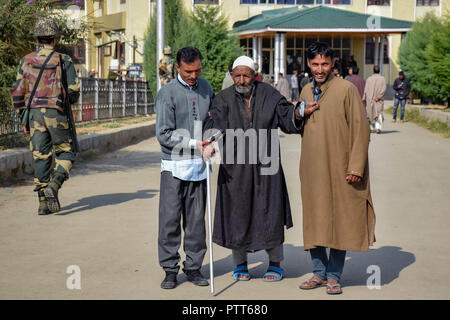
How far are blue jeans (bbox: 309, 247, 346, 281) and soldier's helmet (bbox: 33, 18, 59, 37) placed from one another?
4081 mm

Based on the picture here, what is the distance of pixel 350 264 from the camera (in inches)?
232

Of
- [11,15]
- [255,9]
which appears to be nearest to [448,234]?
[11,15]

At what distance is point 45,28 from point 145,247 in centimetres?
280

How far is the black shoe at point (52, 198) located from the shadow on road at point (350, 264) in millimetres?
2427

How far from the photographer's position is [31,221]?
24.5 feet

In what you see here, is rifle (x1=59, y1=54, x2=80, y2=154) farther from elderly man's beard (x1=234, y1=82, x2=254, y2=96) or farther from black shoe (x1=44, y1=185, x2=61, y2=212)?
elderly man's beard (x1=234, y1=82, x2=254, y2=96)

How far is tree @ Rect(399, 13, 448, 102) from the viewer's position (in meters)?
28.7

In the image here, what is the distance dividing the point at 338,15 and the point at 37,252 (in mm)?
37328

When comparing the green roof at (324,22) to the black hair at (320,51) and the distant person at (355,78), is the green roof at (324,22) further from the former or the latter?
the black hair at (320,51)

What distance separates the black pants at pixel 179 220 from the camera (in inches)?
205

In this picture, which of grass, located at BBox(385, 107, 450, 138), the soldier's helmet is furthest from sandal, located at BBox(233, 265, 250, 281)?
grass, located at BBox(385, 107, 450, 138)

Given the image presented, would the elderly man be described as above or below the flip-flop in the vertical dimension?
above

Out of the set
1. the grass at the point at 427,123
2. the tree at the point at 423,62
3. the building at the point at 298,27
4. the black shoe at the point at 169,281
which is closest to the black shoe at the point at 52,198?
the black shoe at the point at 169,281

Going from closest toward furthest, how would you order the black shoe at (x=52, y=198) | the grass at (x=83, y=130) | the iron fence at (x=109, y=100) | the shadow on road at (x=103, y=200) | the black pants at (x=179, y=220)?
the black pants at (x=179, y=220) < the black shoe at (x=52, y=198) < the shadow on road at (x=103, y=200) < the grass at (x=83, y=130) < the iron fence at (x=109, y=100)
